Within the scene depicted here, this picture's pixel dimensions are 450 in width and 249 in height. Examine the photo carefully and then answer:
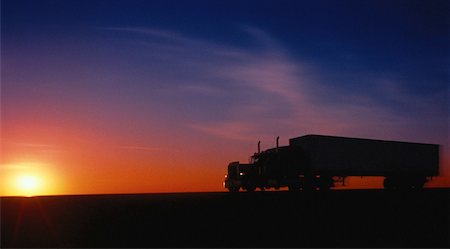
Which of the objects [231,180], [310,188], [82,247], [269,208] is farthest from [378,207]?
[231,180]

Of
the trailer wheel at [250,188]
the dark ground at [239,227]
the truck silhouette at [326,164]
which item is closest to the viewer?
the dark ground at [239,227]

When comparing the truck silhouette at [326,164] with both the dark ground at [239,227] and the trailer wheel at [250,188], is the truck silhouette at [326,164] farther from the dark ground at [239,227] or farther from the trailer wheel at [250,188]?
the dark ground at [239,227]

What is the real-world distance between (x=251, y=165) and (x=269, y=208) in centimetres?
1716

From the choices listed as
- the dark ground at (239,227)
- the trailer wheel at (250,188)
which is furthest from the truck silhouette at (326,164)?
the dark ground at (239,227)

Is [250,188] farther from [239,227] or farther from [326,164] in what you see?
[239,227]

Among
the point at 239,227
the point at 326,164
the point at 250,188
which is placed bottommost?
the point at 239,227

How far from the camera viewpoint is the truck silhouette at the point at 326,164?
37.1 metres

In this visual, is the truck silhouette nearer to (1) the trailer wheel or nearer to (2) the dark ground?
(1) the trailer wheel

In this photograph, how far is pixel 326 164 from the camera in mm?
38000

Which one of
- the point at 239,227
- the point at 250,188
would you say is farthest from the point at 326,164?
the point at 239,227

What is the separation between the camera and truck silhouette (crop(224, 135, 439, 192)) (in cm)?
3712

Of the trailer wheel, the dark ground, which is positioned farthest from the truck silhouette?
the dark ground

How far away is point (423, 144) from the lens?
147 feet

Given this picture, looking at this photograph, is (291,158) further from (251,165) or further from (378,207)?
(378,207)
